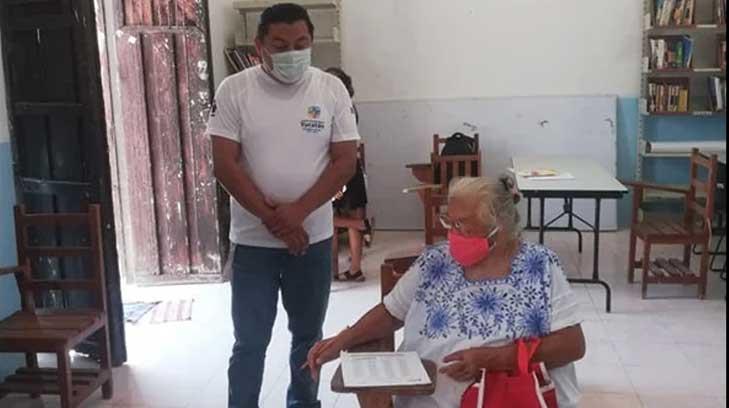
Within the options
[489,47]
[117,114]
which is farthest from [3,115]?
[489,47]

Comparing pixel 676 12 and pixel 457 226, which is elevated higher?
pixel 676 12

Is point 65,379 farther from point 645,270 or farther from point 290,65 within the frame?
point 645,270

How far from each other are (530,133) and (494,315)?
4.43 m

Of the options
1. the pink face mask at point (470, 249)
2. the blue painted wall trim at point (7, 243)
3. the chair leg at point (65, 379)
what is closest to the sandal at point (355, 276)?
the blue painted wall trim at point (7, 243)

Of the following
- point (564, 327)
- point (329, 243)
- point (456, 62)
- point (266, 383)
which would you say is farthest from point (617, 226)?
point (564, 327)

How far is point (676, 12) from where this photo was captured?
555cm

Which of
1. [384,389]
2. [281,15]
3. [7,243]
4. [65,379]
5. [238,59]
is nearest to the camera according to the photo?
[384,389]

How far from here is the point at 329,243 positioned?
2.50 metres

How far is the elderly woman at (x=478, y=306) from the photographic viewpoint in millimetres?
1755

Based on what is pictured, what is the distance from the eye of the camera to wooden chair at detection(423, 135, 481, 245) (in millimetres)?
4590

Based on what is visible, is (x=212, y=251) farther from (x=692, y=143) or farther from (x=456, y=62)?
(x=692, y=143)

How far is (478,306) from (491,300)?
0.03 metres

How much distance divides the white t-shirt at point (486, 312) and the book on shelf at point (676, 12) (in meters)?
4.37

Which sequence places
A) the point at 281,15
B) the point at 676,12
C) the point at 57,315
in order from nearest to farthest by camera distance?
the point at 281,15, the point at 57,315, the point at 676,12
